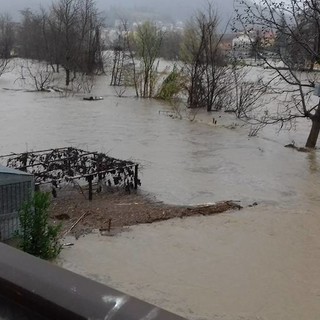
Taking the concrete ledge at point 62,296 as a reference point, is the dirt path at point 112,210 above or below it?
below

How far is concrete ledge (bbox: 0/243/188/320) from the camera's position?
1.38 metres

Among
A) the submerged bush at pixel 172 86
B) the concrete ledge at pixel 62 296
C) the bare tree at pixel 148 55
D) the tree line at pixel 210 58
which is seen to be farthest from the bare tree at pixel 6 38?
the concrete ledge at pixel 62 296

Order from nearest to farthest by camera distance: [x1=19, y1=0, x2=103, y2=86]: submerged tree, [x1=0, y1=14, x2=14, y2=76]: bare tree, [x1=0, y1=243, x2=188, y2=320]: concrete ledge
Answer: [x1=0, y1=243, x2=188, y2=320]: concrete ledge < [x1=19, y1=0, x2=103, y2=86]: submerged tree < [x1=0, y1=14, x2=14, y2=76]: bare tree

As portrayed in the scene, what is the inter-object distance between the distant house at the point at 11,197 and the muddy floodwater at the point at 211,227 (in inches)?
27.0

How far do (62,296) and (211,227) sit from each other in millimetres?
6450

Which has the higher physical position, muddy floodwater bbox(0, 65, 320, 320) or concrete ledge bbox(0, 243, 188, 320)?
concrete ledge bbox(0, 243, 188, 320)

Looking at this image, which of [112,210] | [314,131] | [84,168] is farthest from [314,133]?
[112,210]

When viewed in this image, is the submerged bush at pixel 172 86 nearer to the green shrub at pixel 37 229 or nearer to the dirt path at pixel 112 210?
the dirt path at pixel 112 210

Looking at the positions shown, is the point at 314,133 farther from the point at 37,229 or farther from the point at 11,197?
the point at 37,229

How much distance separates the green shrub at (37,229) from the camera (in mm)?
5438

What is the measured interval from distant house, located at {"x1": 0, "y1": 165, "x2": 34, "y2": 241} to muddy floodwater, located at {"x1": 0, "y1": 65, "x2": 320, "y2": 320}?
27.0 inches

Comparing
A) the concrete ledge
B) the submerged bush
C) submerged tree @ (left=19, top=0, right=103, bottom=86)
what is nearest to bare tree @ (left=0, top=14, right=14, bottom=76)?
submerged tree @ (left=19, top=0, right=103, bottom=86)

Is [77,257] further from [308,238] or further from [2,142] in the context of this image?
[2,142]

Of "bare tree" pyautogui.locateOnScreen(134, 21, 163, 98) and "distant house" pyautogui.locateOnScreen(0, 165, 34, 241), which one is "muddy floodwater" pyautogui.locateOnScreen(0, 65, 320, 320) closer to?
"distant house" pyautogui.locateOnScreen(0, 165, 34, 241)
